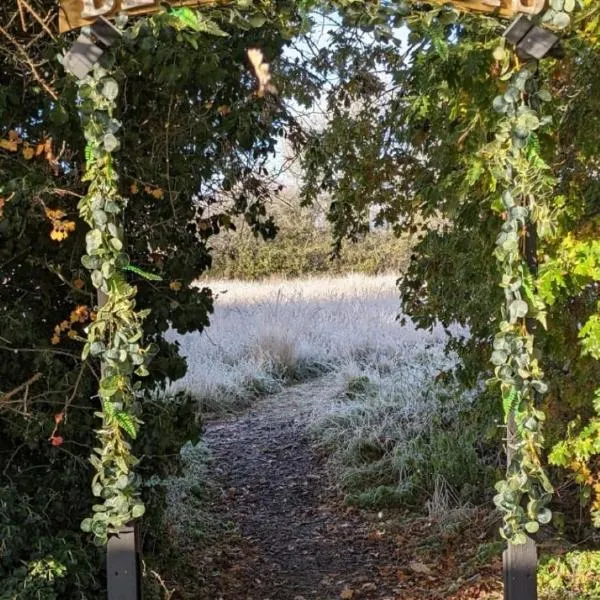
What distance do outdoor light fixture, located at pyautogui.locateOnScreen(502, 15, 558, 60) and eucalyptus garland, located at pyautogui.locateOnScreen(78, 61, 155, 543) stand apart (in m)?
1.11

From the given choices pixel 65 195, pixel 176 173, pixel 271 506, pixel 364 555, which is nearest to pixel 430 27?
pixel 176 173

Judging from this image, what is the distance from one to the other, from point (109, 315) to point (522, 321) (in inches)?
46.3

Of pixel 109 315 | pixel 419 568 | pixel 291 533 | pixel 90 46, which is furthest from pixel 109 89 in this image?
pixel 291 533

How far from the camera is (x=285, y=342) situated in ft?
25.5

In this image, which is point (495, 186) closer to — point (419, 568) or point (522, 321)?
point (522, 321)

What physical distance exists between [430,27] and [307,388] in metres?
5.40

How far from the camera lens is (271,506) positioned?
504cm

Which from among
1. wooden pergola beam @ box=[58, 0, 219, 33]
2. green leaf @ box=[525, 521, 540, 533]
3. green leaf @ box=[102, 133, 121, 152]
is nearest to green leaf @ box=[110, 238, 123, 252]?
green leaf @ box=[102, 133, 121, 152]

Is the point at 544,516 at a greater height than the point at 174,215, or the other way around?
the point at 174,215

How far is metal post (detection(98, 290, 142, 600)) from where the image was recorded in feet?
7.06

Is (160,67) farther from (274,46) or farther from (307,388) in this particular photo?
(307,388)

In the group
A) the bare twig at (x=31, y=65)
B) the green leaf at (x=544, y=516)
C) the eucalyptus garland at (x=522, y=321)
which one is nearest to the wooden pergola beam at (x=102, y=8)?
the bare twig at (x=31, y=65)

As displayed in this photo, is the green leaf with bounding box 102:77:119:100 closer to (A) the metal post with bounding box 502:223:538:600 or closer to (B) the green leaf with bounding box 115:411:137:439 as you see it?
(B) the green leaf with bounding box 115:411:137:439

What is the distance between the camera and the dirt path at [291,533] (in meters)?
3.92
